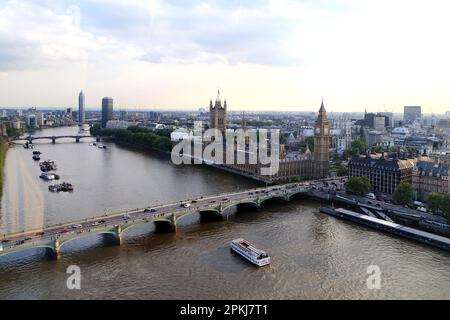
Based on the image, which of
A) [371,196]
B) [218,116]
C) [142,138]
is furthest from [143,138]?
[371,196]

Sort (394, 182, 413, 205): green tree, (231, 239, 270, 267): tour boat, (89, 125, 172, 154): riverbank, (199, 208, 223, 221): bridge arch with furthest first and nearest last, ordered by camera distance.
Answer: (89, 125, 172, 154): riverbank → (394, 182, 413, 205): green tree → (199, 208, 223, 221): bridge arch → (231, 239, 270, 267): tour boat

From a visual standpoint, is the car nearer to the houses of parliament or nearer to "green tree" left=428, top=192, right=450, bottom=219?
"green tree" left=428, top=192, right=450, bottom=219

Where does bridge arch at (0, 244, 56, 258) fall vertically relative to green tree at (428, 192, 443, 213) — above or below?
below

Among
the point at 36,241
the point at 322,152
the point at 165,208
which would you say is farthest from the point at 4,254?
the point at 322,152

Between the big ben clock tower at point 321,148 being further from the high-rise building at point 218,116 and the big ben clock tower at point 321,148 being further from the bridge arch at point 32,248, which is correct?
the bridge arch at point 32,248

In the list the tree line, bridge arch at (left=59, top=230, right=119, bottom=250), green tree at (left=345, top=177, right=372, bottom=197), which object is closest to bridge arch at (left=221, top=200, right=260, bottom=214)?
green tree at (left=345, top=177, right=372, bottom=197)
